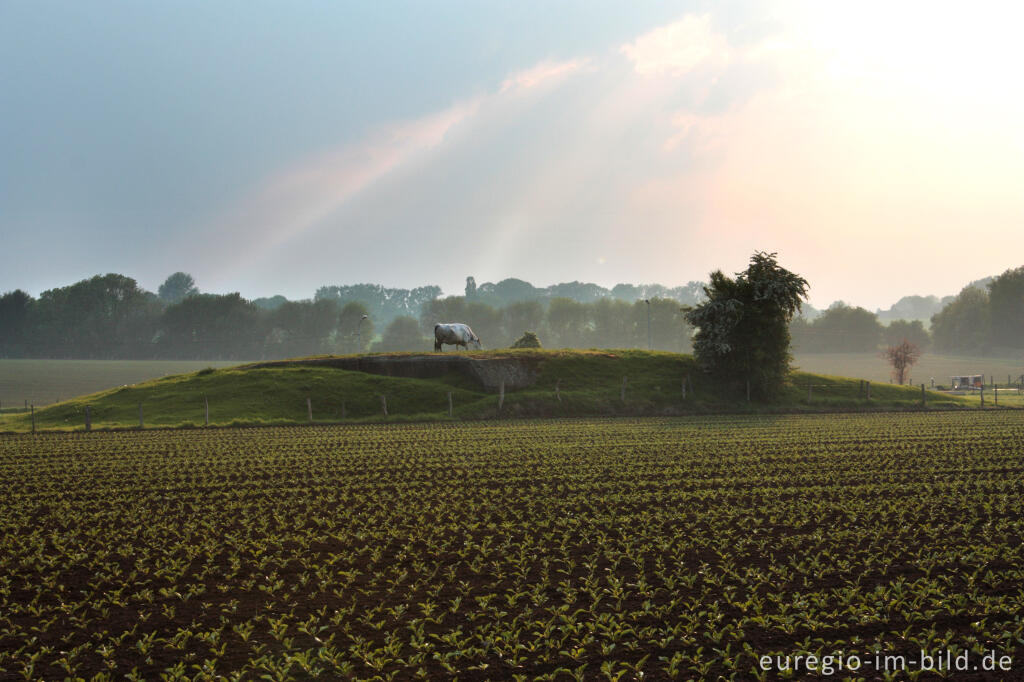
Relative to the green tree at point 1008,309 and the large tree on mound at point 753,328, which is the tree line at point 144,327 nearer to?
the green tree at point 1008,309

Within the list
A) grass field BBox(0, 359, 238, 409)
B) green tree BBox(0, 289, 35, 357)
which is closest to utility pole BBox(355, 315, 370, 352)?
grass field BBox(0, 359, 238, 409)

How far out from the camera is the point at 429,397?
Result: 62.1 metres

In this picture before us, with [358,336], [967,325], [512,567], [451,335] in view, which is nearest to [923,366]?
[967,325]

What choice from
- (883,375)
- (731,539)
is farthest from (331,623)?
(883,375)

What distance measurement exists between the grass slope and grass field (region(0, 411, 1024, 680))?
26263 mm

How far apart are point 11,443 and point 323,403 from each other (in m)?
21.4

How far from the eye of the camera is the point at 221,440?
43.1 meters

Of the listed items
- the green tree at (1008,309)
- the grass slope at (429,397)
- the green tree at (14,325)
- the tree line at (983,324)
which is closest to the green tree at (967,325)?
the tree line at (983,324)

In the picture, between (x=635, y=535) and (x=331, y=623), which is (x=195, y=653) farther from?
(x=635, y=535)

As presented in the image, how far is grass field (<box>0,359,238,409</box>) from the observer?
10706 cm

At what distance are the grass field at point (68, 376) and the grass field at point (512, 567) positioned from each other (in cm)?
8479

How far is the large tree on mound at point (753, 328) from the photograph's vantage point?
65.7 m

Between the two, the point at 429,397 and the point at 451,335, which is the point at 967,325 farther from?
the point at 429,397

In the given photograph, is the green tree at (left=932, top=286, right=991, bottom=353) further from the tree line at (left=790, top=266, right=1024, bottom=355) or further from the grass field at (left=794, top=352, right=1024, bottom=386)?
the grass field at (left=794, top=352, right=1024, bottom=386)
